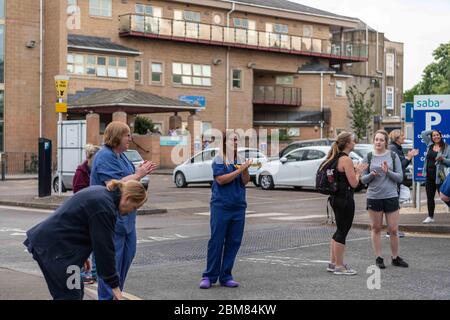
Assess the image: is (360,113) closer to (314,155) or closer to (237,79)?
(237,79)

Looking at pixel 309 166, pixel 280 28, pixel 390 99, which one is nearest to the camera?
pixel 309 166

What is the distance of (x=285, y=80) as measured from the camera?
59.5 meters

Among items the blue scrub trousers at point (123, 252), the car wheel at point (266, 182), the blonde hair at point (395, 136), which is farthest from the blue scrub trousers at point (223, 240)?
the car wheel at point (266, 182)

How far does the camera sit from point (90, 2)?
48219 mm

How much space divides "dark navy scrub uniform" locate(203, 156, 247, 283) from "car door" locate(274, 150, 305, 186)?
1790 cm

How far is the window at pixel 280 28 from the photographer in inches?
2297

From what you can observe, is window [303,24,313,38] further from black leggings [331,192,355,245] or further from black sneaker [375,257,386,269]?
black leggings [331,192,355,245]

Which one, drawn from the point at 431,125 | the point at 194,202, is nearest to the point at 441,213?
the point at 431,125

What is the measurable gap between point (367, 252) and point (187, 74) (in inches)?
1606

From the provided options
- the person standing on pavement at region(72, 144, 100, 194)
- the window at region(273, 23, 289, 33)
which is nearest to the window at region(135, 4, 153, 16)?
the window at region(273, 23, 289, 33)

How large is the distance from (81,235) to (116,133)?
7.25 ft

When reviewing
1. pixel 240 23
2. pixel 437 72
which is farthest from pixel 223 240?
pixel 437 72
